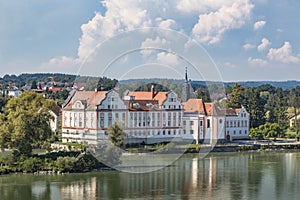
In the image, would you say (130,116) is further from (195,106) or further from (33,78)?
(33,78)

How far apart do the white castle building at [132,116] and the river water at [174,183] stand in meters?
1.37

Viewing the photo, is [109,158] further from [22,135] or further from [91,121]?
[91,121]

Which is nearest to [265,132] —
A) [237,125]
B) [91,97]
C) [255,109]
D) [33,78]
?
[237,125]

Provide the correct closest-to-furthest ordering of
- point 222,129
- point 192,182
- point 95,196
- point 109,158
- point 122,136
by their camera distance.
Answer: point 95,196 → point 192,182 → point 109,158 → point 122,136 → point 222,129

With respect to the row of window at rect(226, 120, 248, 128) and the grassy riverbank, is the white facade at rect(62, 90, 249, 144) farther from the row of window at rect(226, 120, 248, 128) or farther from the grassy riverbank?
the row of window at rect(226, 120, 248, 128)

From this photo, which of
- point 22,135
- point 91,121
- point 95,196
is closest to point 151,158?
point 91,121

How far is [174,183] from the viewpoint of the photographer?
9.66 meters

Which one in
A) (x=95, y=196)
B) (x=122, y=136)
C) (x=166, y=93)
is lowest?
(x=95, y=196)

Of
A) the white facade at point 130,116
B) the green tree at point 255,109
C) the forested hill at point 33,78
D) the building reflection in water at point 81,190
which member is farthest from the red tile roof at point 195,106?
the forested hill at point 33,78

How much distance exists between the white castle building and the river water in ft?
4.51

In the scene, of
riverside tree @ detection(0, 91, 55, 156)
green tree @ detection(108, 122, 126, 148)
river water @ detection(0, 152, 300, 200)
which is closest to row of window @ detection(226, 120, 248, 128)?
river water @ detection(0, 152, 300, 200)

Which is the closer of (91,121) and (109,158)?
(109,158)

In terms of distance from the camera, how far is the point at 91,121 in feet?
45.2

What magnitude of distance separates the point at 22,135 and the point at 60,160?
1.25 meters
